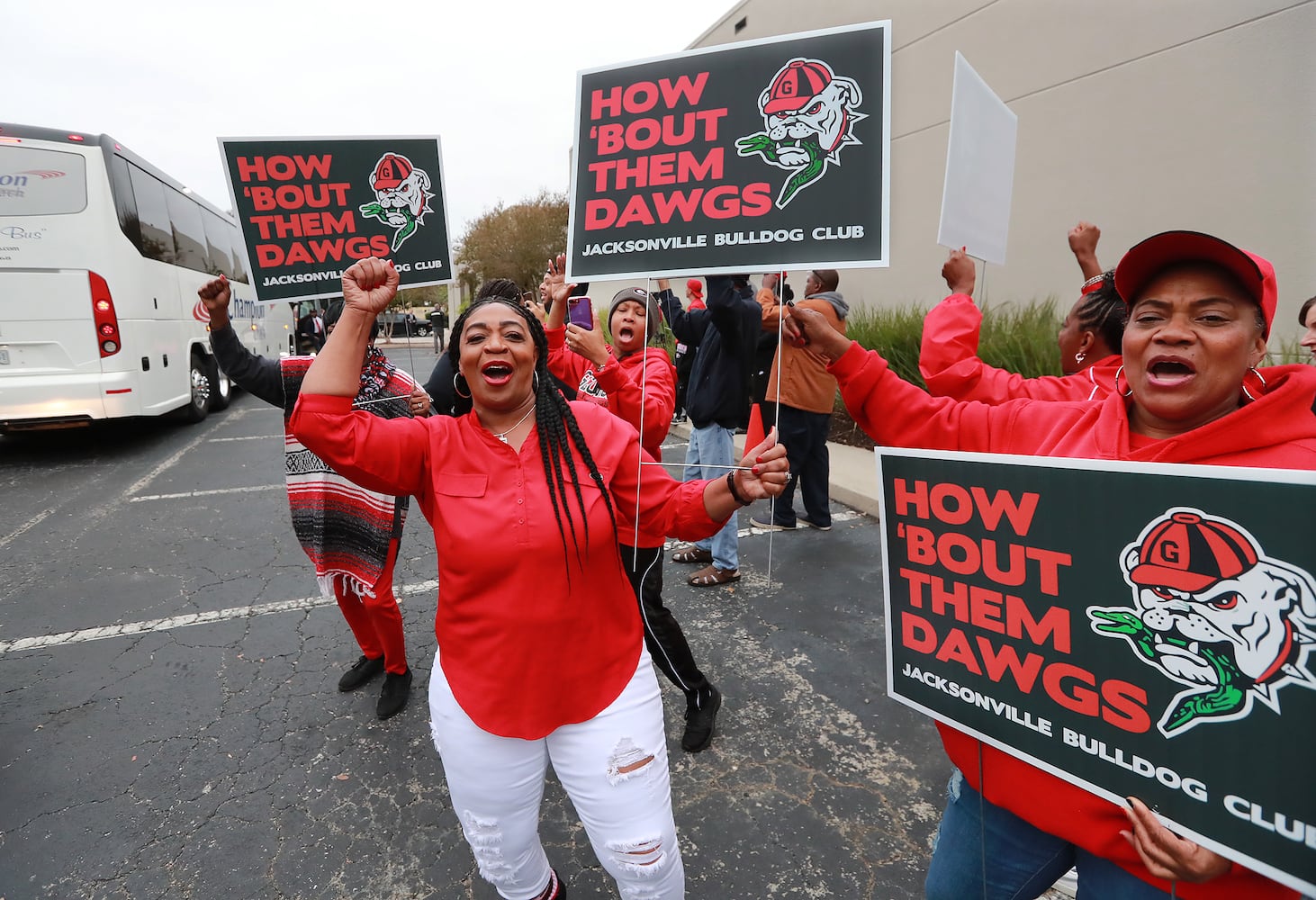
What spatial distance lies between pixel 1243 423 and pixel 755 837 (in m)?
2.04

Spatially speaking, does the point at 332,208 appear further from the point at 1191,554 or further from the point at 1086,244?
the point at 1191,554

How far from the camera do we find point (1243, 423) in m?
1.15

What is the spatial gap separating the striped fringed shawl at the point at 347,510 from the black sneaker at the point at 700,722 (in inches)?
63.5

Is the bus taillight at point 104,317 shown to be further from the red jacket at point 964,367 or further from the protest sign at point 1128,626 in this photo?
the protest sign at point 1128,626

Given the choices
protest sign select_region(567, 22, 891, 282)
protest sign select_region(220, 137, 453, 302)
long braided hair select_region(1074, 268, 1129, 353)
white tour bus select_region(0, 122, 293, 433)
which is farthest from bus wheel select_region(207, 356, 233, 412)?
long braided hair select_region(1074, 268, 1129, 353)

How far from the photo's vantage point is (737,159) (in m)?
1.96

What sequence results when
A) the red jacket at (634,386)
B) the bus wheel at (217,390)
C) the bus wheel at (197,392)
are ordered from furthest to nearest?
the bus wheel at (217,390) → the bus wheel at (197,392) → the red jacket at (634,386)

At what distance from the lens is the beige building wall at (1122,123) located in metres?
5.36

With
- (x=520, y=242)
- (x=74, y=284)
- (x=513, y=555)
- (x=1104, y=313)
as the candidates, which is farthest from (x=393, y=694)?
(x=520, y=242)

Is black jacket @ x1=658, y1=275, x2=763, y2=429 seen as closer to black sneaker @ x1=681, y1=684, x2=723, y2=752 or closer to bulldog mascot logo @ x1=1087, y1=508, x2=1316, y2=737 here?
black sneaker @ x1=681, y1=684, x2=723, y2=752

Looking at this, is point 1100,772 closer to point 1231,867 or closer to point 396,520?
point 1231,867

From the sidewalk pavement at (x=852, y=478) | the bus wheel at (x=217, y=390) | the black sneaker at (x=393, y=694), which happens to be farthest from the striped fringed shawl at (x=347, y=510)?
the bus wheel at (x=217, y=390)

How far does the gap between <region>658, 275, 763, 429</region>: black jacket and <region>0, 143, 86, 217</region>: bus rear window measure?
7.84 meters

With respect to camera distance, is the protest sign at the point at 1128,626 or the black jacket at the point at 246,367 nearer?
the protest sign at the point at 1128,626
